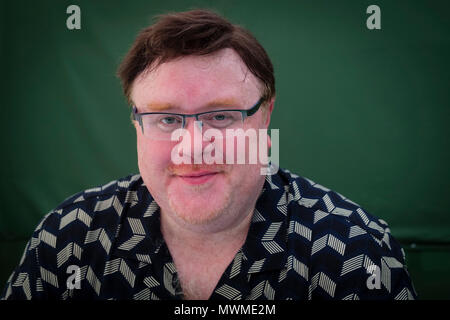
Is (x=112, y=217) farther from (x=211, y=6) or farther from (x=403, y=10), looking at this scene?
(x=403, y=10)

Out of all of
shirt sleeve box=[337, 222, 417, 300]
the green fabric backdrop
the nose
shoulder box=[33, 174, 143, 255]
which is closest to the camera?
the nose

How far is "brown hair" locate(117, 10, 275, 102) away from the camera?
110cm

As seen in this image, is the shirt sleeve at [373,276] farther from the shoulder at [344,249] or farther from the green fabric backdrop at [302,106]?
the green fabric backdrop at [302,106]

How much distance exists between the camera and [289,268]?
119 cm

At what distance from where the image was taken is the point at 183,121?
1.08 m

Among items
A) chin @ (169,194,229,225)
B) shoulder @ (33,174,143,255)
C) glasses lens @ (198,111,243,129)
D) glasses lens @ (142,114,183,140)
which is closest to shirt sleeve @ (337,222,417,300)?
chin @ (169,194,229,225)

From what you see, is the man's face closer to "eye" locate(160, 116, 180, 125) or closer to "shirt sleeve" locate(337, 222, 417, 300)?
"eye" locate(160, 116, 180, 125)

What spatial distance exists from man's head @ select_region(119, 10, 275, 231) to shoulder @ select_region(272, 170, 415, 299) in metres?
0.24

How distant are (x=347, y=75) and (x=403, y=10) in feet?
1.50

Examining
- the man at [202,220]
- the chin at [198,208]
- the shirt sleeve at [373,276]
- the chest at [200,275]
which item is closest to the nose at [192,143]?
the man at [202,220]

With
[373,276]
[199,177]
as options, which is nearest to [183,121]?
[199,177]

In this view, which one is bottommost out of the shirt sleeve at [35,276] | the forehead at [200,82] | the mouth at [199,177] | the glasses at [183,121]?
the shirt sleeve at [35,276]

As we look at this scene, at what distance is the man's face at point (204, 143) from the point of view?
3.50ft

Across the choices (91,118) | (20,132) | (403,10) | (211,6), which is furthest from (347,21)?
(20,132)
